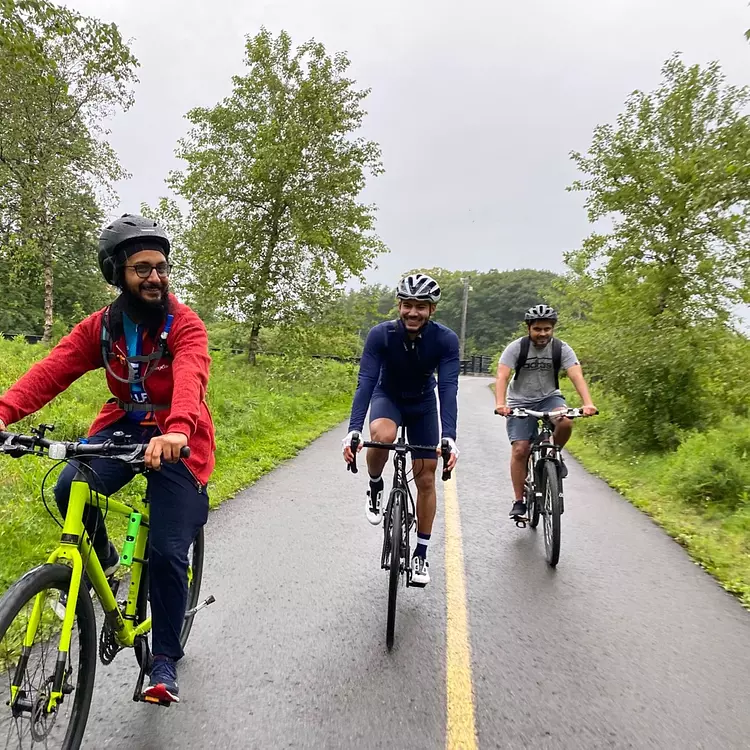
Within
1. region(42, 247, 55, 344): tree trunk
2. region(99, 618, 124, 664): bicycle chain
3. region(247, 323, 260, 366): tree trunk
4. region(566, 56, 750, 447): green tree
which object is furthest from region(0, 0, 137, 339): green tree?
region(99, 618, 124, 664): bicycle chain

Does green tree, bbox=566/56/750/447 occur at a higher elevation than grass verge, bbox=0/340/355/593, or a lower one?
higher

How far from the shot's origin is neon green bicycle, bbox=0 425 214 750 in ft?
6.66

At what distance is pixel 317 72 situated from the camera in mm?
17734

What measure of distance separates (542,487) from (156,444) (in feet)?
13.3

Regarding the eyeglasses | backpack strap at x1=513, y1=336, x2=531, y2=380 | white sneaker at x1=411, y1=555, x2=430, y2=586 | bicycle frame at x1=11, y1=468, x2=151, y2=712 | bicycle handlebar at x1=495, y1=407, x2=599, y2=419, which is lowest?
white sneaker at x1=411, y1=555, x2=430, y2=586

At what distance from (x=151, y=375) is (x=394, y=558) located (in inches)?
72.4

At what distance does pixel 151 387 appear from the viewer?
2609 mm

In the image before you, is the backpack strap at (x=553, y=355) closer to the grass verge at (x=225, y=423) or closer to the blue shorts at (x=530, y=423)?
the blue shorts at (x=530, y=423)

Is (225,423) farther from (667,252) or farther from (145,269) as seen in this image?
(667,252)

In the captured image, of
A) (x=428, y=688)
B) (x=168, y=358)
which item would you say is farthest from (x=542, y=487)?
(x=168, y=358)

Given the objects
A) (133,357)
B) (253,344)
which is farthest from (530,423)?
(253,344)

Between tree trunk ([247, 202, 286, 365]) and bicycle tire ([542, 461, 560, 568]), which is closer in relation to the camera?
bicycle tire ([542, 461, 560, 568])

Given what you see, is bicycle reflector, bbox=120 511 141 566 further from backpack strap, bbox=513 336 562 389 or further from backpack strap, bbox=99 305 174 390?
backpack strap, bbox=513 336 562 389

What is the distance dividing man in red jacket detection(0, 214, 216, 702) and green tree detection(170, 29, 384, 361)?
15.0 m
